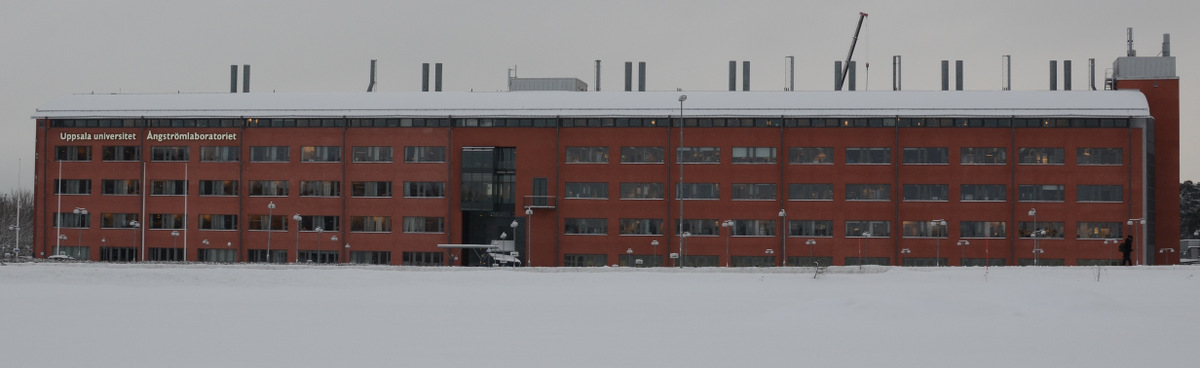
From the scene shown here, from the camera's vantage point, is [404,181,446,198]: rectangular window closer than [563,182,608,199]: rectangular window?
No

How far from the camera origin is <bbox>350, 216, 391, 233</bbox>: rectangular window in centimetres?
8338

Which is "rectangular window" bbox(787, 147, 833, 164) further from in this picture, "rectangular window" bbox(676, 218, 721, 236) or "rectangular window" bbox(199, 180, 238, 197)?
"rectangular window" bbox(199, 180, 238, 197)

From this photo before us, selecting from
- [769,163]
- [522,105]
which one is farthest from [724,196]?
[522,105]

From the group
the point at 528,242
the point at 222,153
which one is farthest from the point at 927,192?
the point at 222,153

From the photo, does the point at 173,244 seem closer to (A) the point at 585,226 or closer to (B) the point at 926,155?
(A) the point at 585,226

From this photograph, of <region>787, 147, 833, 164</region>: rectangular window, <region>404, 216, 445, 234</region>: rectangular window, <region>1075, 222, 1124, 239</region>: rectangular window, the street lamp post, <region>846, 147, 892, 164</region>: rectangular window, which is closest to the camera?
<region>1075, 222, 1124, 239</region>: rectangular window

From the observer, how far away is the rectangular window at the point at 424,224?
82.7m

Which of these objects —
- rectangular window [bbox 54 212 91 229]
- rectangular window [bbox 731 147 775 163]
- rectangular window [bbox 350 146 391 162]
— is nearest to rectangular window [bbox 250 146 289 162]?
rectangular window [bbox 350 146 391 162]

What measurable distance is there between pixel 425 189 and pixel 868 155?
34207 mm

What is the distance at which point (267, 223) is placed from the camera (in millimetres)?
84250

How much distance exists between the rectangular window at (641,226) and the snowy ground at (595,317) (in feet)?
111

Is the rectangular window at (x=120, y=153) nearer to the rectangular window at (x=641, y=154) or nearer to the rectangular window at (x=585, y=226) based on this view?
the rectangular window at (x=585, y=226)

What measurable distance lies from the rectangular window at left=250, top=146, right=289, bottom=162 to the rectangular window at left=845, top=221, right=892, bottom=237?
44.3 metres

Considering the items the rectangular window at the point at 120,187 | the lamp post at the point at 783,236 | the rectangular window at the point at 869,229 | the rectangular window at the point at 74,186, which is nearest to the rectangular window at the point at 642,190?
the lamp post at the point at 783,236
